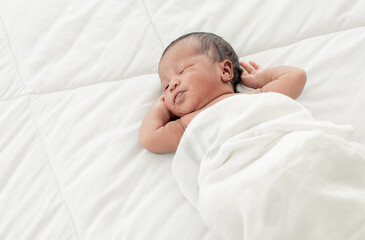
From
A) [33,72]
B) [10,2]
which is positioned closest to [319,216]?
[33,72]

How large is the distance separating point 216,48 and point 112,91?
1.03 ft

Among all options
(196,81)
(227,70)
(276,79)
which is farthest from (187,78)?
(276,79)

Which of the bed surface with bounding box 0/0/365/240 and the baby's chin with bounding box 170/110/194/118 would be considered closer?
the bed surface with bounding box 0/0/365/240

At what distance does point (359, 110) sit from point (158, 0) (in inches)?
27.4

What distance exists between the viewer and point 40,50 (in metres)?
1.23

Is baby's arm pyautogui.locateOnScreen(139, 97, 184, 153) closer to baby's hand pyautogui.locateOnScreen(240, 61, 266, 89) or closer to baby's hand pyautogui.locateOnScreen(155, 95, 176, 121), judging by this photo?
baby's hand pyautogui.locateOnScreen(155, 95, 176, 121)

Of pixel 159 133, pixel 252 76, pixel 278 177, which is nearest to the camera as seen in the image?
pixel 278 177

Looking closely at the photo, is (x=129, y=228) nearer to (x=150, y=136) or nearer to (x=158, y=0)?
(x=150, y=136)

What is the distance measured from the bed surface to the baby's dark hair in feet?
0.19

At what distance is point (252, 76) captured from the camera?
1.15 m

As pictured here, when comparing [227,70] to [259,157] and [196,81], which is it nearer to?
[196,81]

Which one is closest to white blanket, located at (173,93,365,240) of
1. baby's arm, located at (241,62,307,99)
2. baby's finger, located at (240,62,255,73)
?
baby's arm, located at (241,62,307,99)

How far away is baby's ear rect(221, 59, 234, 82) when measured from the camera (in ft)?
3.74

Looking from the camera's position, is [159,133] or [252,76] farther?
[252,76]
